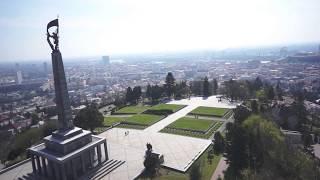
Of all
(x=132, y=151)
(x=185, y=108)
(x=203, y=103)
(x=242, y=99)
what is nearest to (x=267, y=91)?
(x=242, y=99)

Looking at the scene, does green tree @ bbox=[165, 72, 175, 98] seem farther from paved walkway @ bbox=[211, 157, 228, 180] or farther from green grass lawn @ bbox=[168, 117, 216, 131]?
paved walkway @ bbox=[211, 157, 228, 180]

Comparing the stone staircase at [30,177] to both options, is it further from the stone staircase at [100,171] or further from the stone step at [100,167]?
the stone step at [100,167]

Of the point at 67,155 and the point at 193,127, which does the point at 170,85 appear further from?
the point at 67,155

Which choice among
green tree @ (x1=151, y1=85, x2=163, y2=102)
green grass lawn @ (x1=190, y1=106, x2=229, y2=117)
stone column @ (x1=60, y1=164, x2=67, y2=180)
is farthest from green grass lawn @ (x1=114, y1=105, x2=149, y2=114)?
stone column @ (x1=60, y1=164, x2=67, y2=180)

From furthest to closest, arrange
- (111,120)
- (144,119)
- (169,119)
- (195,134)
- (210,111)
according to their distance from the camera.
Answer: (210,111) → (111,120) → (144,119) → (169,119) → (195,134)

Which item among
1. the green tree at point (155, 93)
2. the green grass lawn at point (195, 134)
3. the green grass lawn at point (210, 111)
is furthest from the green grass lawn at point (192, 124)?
the green tree at point (155, 93)

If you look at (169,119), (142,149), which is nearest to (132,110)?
(169,119)

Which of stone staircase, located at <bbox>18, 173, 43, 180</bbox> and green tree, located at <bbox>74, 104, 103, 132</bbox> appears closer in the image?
stone staircase, located at <bbox>18, 173, 43, 180</bbox>

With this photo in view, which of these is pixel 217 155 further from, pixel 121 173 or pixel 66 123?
pixel 66 123
